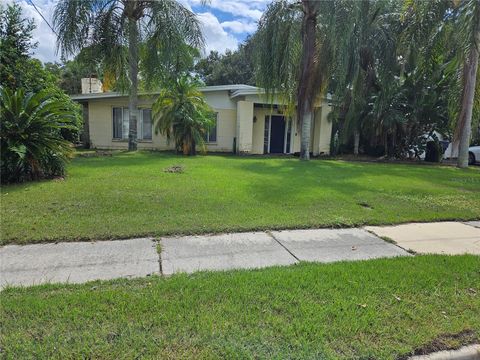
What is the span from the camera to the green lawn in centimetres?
499

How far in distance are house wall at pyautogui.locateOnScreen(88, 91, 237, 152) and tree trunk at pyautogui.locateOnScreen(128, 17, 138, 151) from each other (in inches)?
73.8

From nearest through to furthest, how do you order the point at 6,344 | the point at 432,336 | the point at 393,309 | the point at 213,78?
the point at 6,344, the point at 432,336, the point at 393,309, the point at 213,78

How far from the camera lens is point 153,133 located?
17047 millimetres

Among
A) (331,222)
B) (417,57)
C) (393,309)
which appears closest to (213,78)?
(417,57)

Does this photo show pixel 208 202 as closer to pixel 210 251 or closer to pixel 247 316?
pixel 210 251

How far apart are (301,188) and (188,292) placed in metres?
5.32

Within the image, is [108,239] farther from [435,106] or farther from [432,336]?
[435,106]

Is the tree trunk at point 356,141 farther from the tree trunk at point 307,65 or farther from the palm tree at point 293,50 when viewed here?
the palm tree at point 293,50

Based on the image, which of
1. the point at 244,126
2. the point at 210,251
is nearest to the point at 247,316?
the point at 210,251

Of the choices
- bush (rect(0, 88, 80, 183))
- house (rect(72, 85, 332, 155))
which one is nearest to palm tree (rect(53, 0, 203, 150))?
house (rect(72, 85, 332, 155))

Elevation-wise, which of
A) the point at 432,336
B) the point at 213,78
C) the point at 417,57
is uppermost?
the point at 213,78

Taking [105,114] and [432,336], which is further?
[105,114]

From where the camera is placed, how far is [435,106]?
15.9 meters

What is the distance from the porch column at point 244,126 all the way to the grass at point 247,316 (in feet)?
44.5
